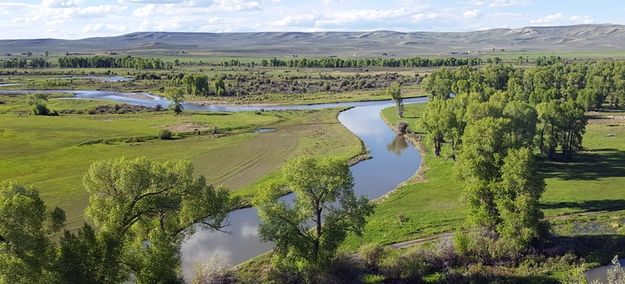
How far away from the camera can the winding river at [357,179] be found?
4103 centimetres

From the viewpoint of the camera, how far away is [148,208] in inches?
1318

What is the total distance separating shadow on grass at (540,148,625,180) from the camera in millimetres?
56784

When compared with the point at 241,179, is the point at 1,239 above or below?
above

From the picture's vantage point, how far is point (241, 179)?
205 feet

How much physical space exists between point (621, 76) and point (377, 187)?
364 ft

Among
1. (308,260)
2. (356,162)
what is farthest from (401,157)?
(308,260)

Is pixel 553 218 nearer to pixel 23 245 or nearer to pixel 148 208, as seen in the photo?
pixel 148 208

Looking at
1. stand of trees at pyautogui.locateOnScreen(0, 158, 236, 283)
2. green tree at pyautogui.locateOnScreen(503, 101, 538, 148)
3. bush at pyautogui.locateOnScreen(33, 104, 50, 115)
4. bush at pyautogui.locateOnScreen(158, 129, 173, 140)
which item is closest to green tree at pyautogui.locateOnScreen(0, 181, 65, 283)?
stand of trees at pyautogui.locateOnScreen(0, 158, 236, 283)

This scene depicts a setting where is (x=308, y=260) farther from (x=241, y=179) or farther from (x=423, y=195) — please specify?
(x=241, y=179)

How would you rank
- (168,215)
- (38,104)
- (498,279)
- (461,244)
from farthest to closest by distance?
(38,104) → (461,244) → (168,215) → (498,279)

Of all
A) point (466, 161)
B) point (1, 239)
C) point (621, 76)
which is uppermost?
point (621, 76)

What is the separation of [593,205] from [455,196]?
15717 mm

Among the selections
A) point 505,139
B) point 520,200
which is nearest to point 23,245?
point 520,200

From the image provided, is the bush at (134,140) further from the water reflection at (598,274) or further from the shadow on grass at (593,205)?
the water reflection at (598,274)
